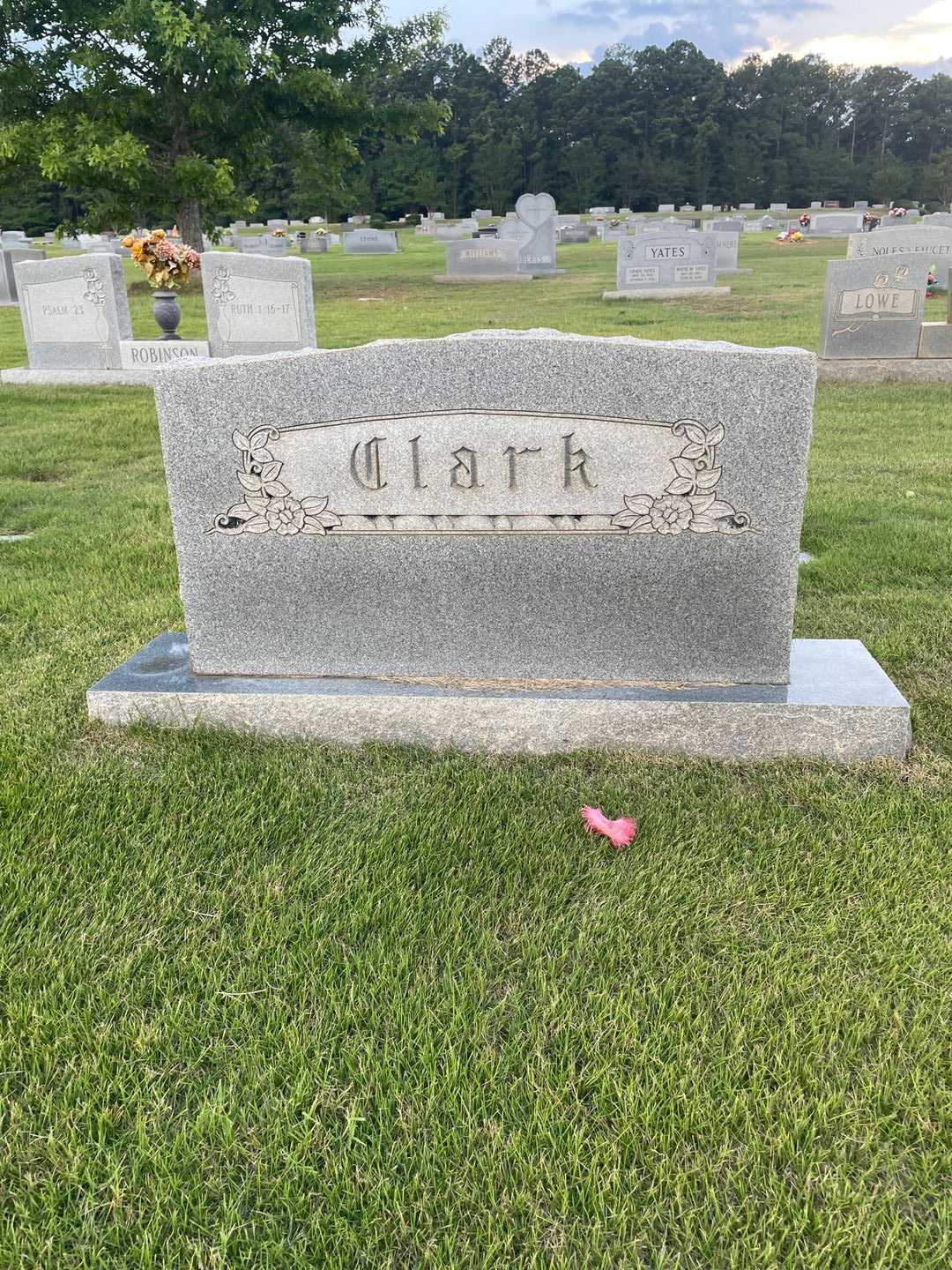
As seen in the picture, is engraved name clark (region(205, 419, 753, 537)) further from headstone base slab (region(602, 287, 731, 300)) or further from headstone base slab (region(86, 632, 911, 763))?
headstone base slab (region(602, 287, 731, 300))

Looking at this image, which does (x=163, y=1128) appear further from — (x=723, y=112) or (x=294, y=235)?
(x=723, y=112)

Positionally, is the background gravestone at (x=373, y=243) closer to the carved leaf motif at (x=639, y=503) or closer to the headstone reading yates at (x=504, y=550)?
the headstone reading yates at (x=504, y=550)

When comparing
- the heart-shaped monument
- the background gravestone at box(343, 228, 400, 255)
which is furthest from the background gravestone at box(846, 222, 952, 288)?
the background gravestone at box(343, 228, 400, 255)

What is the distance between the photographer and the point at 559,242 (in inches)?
1451

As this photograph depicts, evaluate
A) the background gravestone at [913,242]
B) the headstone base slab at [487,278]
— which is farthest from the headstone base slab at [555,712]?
the headstone base slab at [487,278]

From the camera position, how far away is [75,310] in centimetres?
1085

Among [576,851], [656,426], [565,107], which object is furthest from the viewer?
[565,107]

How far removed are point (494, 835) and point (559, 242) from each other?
37592mm

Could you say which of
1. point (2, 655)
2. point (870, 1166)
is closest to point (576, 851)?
point (870, 1166)

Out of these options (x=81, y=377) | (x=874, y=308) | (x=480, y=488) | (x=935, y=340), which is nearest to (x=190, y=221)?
(x=81, y=377)

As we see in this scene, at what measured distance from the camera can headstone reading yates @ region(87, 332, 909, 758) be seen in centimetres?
273

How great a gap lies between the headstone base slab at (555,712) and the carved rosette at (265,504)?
0.48 metres

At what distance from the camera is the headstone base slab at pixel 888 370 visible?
970 centimetres

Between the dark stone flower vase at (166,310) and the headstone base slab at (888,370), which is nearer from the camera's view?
the headstone base slab at (888,370)
